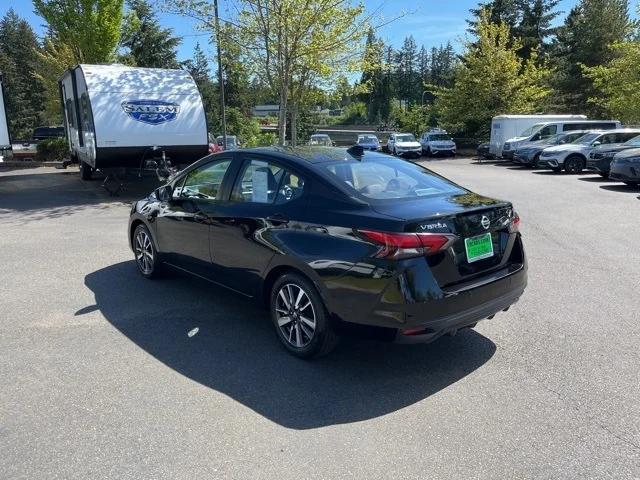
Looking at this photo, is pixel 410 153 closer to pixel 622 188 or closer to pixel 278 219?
pixel 622 188

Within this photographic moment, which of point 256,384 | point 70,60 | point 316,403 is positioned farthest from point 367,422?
point 70,60

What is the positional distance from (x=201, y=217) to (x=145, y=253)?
1510 mm

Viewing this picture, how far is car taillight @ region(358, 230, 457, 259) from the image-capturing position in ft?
11.5

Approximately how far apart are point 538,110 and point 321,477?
39.5 m

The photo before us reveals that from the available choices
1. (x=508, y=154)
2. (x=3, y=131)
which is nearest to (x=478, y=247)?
(x=3, y=131)

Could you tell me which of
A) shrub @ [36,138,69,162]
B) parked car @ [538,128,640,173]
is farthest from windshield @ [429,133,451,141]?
shrub @ [36,138,69,162]

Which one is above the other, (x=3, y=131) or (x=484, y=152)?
(x=3, y=131)

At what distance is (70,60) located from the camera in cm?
2778

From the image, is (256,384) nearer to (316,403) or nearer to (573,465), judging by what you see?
(316,403)

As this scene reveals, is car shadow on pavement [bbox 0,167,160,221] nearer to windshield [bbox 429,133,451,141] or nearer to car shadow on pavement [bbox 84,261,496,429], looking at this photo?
car shadow on pavement [bbox 84,261,496,429]

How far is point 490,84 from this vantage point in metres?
32.8

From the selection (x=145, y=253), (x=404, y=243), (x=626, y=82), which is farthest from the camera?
(x=626, y=82)

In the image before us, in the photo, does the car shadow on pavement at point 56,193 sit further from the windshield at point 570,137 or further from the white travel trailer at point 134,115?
the windshield at point 570,137

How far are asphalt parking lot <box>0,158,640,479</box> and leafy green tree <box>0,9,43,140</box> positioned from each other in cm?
5867
